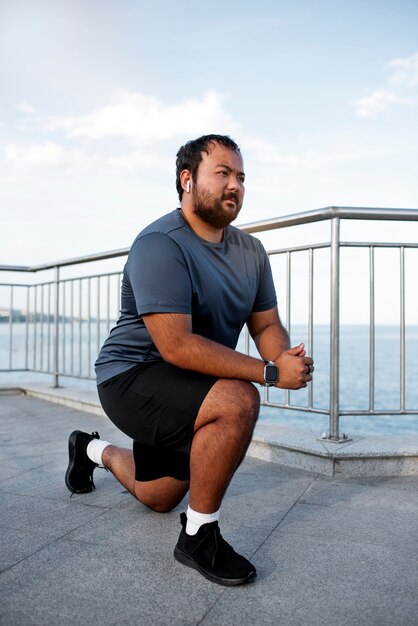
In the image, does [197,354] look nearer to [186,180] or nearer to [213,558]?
[213,558]

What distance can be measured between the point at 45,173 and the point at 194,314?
63.8 ft

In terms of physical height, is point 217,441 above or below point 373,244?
below

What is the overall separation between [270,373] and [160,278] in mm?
440

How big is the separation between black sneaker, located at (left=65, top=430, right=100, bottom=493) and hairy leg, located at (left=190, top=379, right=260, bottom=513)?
820 millimetres

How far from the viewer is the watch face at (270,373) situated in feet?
5.09

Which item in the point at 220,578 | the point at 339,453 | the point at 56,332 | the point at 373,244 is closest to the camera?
the point at 220,578

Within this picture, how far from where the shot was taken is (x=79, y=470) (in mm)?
2176

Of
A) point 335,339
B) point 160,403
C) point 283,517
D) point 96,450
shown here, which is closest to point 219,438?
point 160,403

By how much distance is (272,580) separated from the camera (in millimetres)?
1403

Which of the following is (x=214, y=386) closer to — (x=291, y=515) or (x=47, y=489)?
(x=291, y=515)

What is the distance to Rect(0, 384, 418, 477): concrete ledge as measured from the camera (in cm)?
242

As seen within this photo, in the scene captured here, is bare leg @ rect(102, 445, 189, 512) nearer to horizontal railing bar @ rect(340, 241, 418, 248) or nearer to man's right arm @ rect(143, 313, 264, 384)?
man's right arm @ rect(143, 313, 264, 384)

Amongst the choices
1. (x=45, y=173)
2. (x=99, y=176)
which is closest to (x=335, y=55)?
(x=99, y=176)

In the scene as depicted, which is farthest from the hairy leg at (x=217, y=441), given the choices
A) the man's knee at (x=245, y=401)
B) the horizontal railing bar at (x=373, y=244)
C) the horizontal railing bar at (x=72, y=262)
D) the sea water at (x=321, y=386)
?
the sea water at (x=321, y=386)
